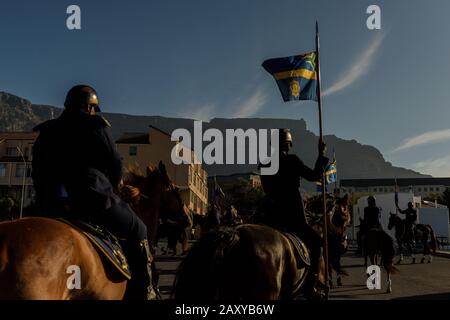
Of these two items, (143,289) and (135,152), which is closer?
(143,289)

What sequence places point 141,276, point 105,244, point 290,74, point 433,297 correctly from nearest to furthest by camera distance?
point 105,244
point 141,276
point 290,74
point 433,297

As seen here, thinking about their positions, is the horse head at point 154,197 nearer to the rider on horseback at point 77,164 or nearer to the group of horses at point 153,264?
the group of horses at point 153,264

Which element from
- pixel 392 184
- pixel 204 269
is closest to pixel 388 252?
pixel 204 269

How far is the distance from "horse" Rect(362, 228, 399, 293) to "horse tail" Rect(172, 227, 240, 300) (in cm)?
871

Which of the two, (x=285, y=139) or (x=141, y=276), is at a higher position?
(x=285, y=139)

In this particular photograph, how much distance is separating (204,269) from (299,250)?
1.61 metres

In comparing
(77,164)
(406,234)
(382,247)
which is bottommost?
(406,234)

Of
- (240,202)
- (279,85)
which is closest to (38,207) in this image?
(279,85)

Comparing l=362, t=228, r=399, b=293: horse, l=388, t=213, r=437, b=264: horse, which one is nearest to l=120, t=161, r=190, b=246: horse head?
l=362, t=228, r=399, b=293: horse

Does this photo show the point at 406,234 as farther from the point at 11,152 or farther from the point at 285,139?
the point at 11,152

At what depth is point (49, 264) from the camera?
267cm
